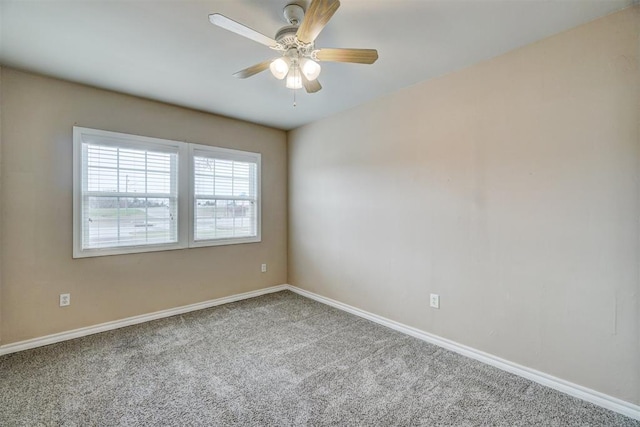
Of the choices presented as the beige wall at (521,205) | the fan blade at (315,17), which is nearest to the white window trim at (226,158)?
the beige wall at (521,205)

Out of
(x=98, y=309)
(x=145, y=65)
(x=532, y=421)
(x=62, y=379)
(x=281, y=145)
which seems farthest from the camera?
(x=281, y=145)

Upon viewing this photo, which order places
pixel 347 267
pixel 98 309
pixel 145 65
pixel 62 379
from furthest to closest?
pixel 347 267, pixel 98 309, pixel 145 65, pixel 62 379

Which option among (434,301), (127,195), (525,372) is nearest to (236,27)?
(127,195)

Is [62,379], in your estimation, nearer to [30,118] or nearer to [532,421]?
[30,118]

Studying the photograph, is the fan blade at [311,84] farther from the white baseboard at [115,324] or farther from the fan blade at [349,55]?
the white baseboard at [115,324]

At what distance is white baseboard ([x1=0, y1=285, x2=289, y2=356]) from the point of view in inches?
101

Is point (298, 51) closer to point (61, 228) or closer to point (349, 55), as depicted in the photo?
point (349, 55)

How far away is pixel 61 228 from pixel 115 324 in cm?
111

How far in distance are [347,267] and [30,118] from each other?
3458mm

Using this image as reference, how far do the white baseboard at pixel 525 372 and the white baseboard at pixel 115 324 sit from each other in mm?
1798

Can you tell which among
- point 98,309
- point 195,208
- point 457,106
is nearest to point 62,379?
point 98,309

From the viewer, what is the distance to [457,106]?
2555mm

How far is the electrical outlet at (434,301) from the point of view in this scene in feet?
8.88

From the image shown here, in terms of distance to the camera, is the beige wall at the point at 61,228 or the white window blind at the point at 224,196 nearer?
the beige wall at the point at 61,228
